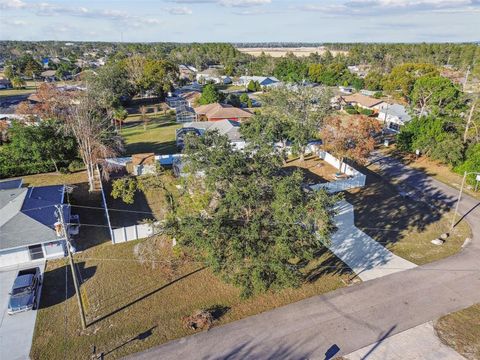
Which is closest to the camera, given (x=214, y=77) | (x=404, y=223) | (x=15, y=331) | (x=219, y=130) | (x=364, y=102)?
(x=15, y=331)

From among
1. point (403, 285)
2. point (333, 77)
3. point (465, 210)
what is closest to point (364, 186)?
point (465, 210)

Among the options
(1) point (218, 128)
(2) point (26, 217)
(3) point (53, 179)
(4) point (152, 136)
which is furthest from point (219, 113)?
(2) point (26, 217)

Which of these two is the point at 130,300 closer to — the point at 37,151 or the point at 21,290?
the point at 21,290

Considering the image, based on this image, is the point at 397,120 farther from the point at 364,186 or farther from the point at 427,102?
the point at 364,186

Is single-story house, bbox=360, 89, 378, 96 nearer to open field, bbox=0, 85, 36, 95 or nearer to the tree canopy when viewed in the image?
the tree canopy

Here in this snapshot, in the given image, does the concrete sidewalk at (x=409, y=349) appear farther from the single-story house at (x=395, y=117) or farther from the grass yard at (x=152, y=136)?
the single-story house at (x=395, y=117)

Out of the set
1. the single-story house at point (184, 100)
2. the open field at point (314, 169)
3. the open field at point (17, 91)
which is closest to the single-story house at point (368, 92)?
the single-story house at point (184, 100)

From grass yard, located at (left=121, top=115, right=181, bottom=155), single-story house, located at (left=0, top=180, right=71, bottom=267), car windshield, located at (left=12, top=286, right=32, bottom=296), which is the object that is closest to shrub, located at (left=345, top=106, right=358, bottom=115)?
grass yard, located at (left=121, top=115, right=181, bottom=155)
